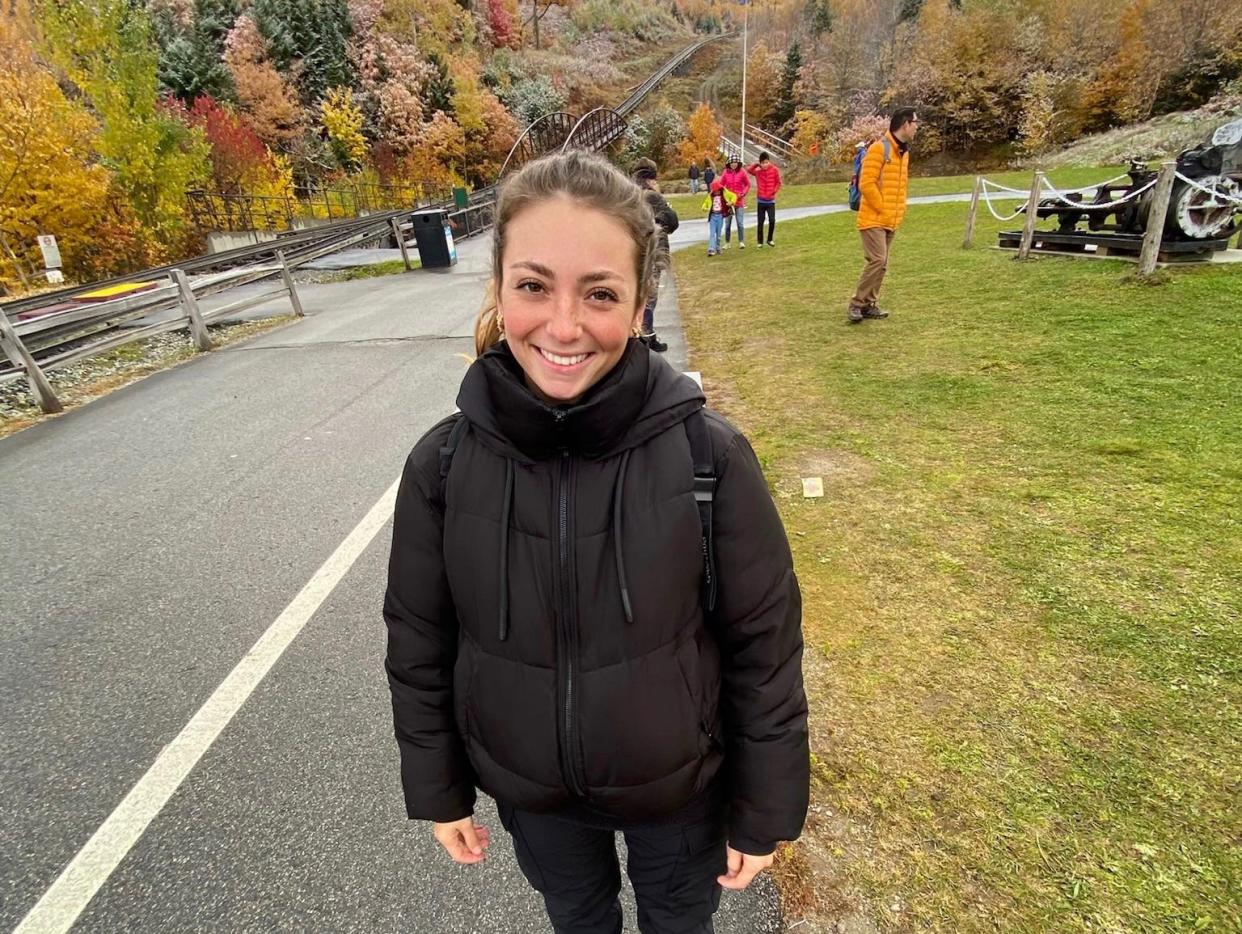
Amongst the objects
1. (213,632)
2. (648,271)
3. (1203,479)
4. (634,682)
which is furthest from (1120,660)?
(213,632)

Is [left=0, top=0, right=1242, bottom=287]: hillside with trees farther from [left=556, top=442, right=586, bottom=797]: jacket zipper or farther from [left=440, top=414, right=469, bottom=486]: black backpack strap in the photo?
[left=556, top=442, right=586, bottom=797]: jacket zipper

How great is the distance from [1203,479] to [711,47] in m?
85.7

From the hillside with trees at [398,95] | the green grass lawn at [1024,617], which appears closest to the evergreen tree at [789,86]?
the hillside with trees at [398,95]

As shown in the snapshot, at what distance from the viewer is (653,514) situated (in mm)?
1202

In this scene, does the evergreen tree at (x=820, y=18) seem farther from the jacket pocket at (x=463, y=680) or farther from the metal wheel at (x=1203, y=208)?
the jacket pocket at (x=463, y=680)

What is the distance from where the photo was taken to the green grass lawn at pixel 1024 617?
5.84 feet

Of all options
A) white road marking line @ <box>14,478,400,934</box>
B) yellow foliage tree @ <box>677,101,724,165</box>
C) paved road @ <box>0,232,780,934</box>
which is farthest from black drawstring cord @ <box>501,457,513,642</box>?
yellow foliage tree @ <box>677,101,724,165</box>

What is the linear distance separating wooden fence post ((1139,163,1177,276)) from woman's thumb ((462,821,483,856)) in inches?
359

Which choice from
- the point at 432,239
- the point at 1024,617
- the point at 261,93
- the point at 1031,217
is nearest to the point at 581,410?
the point at 1024,617

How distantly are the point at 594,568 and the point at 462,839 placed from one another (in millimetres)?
805

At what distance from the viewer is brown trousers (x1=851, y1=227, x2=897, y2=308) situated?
6.95m

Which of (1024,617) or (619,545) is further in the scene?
(1024,617)

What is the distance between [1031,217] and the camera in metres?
9.19

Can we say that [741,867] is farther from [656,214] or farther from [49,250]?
[49,250]
